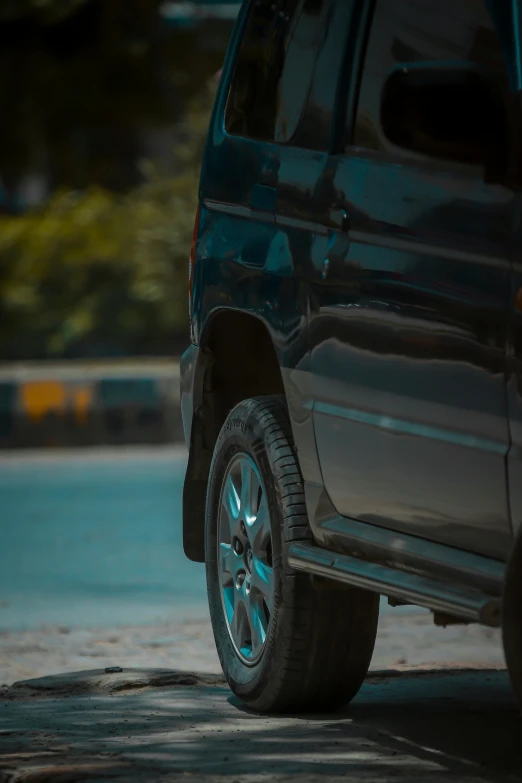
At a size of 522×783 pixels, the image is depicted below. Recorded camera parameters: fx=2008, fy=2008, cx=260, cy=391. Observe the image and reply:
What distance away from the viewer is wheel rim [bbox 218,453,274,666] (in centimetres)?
576

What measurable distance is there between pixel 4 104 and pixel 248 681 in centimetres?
2204

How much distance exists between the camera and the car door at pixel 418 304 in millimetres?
4426

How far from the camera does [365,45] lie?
5.29 m

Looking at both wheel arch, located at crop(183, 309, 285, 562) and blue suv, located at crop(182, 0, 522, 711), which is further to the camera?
wheel arch, located at crop(183, 309, 285, 562)

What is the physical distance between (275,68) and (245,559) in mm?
1452

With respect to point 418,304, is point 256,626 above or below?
below

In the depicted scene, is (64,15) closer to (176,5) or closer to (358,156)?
→ (176,5)

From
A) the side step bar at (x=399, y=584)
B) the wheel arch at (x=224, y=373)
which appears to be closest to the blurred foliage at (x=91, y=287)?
the wheel arch at (x=224, y=373)

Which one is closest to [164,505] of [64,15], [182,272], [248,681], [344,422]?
[248,681]

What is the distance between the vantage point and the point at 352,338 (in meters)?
5.09

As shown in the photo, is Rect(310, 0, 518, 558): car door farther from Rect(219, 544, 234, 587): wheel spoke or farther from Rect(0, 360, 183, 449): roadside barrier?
Rect(0, 360, 183, 449): roadside barrier

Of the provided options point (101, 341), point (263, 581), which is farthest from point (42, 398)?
point (263, 581)

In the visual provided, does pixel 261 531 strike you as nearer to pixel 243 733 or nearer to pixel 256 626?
pixel 256 626

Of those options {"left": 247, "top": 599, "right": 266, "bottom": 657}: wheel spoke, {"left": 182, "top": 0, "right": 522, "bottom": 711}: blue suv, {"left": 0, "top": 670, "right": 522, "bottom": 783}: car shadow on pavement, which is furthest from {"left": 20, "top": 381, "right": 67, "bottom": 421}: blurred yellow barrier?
{"left": 247, "top": 599, "right": 266, "bottom": 657}: wheel spoke
